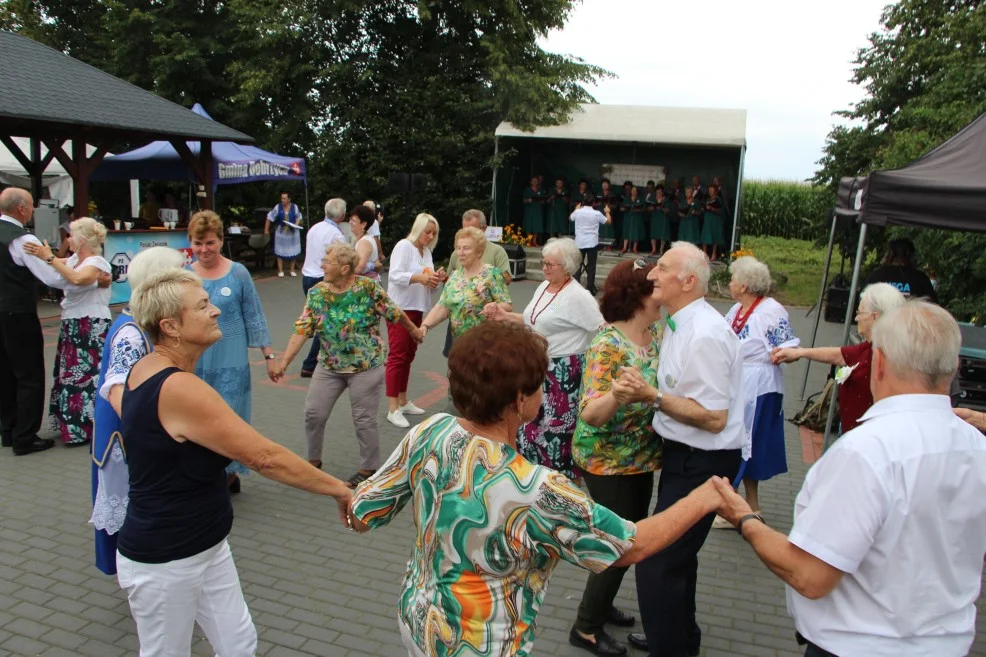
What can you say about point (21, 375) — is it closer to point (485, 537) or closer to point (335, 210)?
point (335, 210)

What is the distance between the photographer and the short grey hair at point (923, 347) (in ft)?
6.62

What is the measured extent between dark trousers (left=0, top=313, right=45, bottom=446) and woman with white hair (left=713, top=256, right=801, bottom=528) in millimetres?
5213

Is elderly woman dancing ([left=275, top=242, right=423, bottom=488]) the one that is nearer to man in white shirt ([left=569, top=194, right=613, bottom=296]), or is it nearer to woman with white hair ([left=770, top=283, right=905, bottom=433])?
woman with white hair ([left=770, top=283, right=905, bottom=433])

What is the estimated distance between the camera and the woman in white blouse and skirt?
23.5 feet

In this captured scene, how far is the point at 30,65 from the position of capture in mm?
12586

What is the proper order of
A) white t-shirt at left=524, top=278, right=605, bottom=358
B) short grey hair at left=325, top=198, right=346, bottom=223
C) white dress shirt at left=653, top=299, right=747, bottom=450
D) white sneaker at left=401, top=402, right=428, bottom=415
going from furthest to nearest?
short grey hair at left=325, top=198, right=346, bottom=223
white sneaker at left=401, top=402, right=428, bottom=415
white t-shirt at left=524, top=278, right=605, bottom=358
white dress shirt at left=653, top=299, right=747, bottom=450

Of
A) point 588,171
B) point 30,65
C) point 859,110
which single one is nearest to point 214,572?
point 30,65

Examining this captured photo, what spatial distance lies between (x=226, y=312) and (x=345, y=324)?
806mm

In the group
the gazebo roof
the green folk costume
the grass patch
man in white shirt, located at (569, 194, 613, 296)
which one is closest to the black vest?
the gazebo roof

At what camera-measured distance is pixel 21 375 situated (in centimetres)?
613

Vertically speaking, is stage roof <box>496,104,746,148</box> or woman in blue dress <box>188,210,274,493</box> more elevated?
stage roof <box>496,104,746,148</box>

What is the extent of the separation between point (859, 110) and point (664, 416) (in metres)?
17.5

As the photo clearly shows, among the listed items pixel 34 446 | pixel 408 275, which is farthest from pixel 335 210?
pixel 34 446

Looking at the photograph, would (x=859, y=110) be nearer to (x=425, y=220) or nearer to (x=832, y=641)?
(x=425, y=220)
